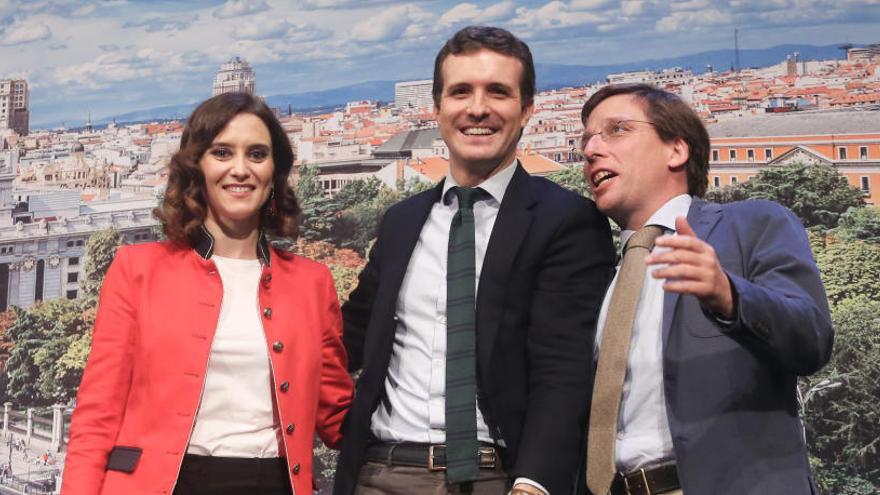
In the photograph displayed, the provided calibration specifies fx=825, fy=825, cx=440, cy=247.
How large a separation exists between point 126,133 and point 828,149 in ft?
18.4

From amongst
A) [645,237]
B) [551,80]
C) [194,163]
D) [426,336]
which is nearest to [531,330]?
[426,336]

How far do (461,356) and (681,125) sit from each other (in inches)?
30.4

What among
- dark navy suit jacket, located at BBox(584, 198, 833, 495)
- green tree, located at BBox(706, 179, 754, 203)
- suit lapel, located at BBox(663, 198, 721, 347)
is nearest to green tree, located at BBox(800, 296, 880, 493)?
green tree, located at BBox(706, 179, 754, 203)

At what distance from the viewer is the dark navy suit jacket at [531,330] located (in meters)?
1.69

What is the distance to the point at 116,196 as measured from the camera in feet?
23.3

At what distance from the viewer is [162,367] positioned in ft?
5.95

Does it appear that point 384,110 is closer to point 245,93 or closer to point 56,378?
point 56,378

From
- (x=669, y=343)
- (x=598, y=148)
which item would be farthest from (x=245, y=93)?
(x=669, y=343)

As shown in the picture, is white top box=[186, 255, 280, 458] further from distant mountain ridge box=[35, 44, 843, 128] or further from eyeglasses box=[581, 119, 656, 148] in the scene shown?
distant mountain ridge box=[35, 44, 843, 128]

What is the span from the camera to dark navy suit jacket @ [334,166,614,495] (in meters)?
1.69

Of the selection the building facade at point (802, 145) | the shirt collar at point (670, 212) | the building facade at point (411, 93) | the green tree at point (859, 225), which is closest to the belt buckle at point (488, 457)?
the shirt collar at point (670, 212)

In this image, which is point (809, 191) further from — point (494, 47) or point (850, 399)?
point (494, 47)

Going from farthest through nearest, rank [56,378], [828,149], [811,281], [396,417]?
[56,378] < [828,149] < [396,417] < [811,281]

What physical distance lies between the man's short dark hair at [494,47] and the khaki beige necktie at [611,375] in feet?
1.57
